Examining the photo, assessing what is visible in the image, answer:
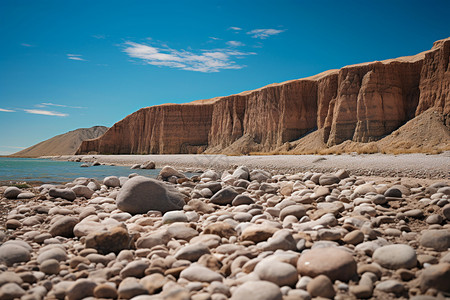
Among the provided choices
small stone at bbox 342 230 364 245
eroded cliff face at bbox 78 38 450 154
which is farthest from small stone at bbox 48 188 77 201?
eroded cliff face at bbox 78 38 450 154

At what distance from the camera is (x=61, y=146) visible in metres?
160

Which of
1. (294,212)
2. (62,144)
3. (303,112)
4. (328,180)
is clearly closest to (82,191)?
(294,212)

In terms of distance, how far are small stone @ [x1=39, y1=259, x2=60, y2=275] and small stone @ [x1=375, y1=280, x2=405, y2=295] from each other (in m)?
3.44

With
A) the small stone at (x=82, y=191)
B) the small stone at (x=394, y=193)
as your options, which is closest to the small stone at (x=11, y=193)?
the small stone at (x=82, y=191)

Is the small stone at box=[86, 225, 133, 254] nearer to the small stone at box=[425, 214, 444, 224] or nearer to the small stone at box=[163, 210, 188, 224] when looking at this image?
the small stone at box=[163, 210, 188, 224]

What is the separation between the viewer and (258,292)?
2629mm

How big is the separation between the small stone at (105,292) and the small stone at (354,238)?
296 cm

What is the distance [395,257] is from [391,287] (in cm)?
63

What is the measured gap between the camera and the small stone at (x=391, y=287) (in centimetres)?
282

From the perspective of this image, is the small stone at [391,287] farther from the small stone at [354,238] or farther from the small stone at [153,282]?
the small stone at [153,282]

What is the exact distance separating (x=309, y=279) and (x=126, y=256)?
7.39 feet

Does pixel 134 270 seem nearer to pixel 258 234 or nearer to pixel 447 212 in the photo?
pixel 258 234

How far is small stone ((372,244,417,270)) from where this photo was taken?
10.8ft

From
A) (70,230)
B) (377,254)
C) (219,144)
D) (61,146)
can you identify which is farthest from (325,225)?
(61,146)
